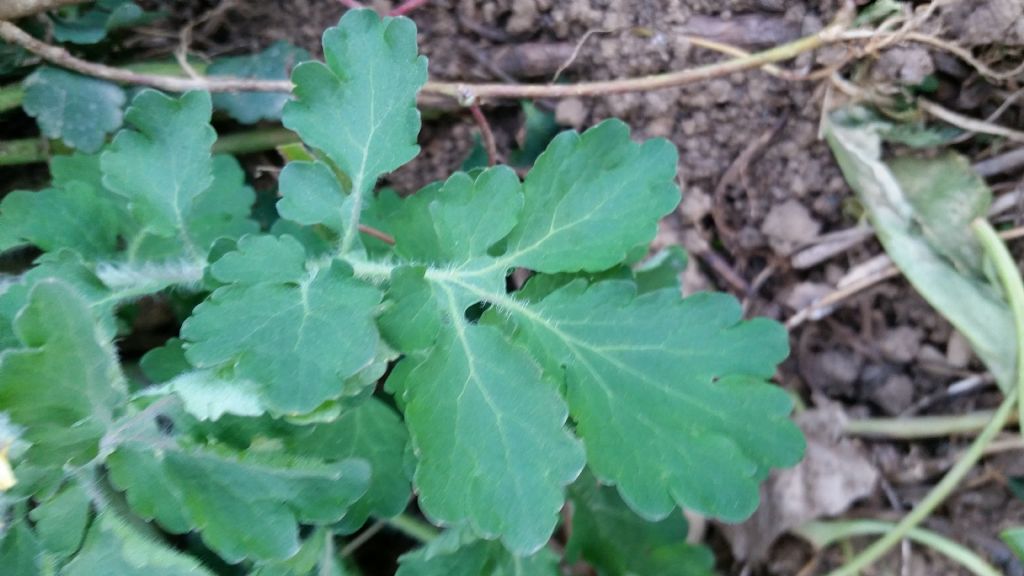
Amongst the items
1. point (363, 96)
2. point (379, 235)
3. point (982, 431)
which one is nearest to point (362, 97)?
point (363, 96)

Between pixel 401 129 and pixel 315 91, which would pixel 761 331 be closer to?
pixel 401 129

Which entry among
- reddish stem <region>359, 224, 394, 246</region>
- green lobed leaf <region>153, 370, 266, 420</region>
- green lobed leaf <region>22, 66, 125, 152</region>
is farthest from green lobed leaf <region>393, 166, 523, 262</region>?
green lobed leaf <region>22, 66, 125, 152</region>

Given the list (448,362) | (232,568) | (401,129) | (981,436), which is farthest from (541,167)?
(981,436)

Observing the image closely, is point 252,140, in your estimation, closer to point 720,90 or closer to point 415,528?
point 415,528

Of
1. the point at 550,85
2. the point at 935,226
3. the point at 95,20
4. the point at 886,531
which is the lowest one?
the point at 886,531

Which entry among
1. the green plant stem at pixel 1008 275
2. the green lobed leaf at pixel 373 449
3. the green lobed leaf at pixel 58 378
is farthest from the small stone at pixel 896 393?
the green lobed leaf at pixel 58 378

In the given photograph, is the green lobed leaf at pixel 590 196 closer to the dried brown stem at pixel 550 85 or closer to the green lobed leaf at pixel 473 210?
the green lobed leaf at pixel 473 210

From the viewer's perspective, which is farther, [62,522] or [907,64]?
[907,64]
